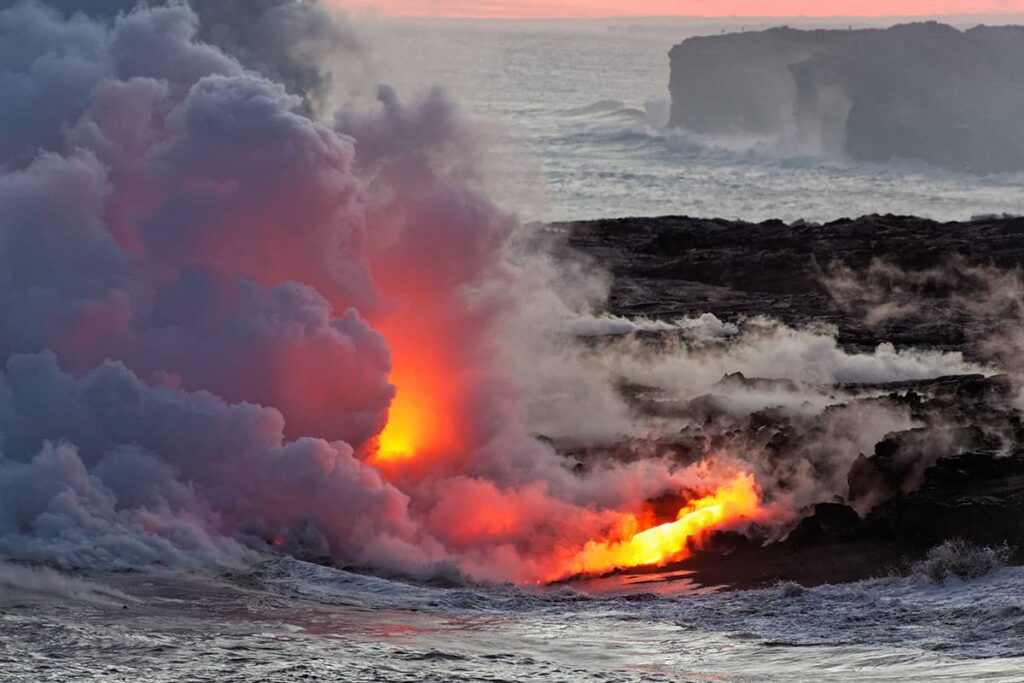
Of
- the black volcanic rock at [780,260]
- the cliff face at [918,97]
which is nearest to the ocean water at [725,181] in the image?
the cliff face at [918,97]

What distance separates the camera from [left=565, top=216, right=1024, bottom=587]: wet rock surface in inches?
957

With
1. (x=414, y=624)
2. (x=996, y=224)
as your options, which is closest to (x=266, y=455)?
(x=414, y=624)

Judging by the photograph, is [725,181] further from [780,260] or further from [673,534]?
[673,534]

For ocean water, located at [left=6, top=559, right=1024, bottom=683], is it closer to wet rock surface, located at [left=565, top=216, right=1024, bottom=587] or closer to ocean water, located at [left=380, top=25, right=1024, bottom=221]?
wet rock surface, located at [left=565, top=216, right=1024, bottom=587]

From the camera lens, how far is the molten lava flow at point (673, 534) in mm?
25197

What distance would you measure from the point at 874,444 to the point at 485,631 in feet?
31.4

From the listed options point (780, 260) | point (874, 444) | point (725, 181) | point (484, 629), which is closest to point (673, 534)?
point (874, 444)

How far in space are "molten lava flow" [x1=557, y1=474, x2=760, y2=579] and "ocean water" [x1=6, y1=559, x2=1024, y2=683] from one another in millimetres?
1444

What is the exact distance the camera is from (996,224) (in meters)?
54.9

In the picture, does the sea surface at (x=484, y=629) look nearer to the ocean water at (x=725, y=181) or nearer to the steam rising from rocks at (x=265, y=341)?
the steam rising from rocks at (x=265, y=341)

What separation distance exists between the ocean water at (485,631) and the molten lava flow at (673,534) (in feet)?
4.74

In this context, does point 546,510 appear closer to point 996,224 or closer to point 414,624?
point 414,624

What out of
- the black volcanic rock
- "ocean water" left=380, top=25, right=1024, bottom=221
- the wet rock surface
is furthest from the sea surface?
"ocean water" left=380, top=25, right=1024, bottom=221

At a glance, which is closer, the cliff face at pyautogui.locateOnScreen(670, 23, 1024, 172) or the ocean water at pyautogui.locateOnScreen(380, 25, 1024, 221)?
the ocean water at pyautogui.locateOnScreen(380, 25, 1024, 221)
